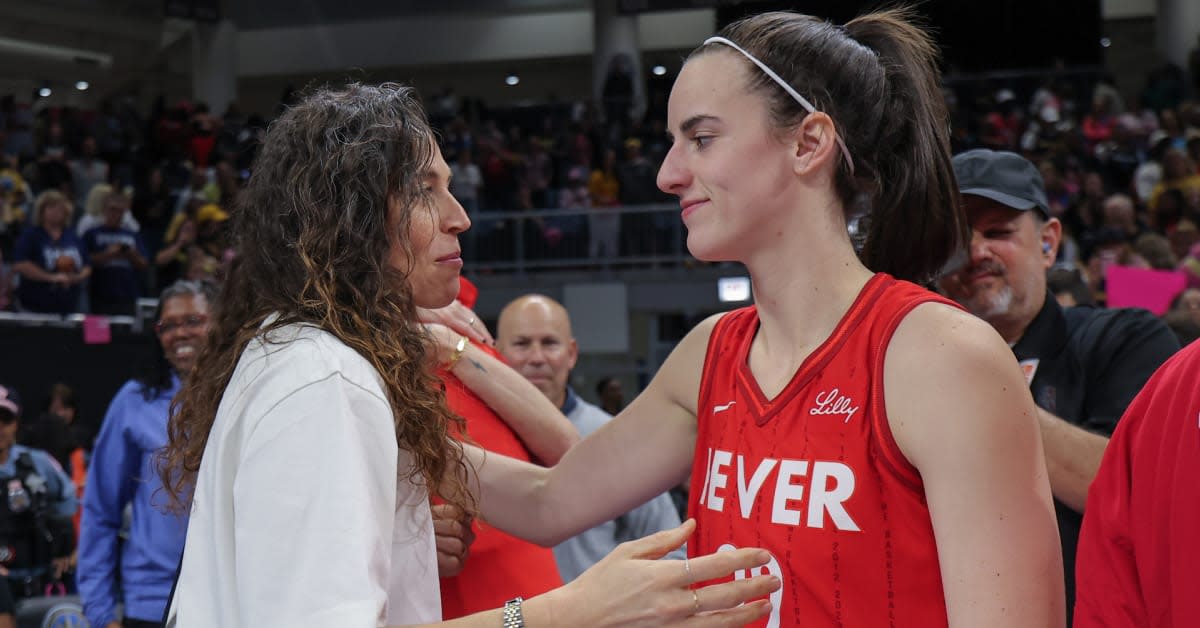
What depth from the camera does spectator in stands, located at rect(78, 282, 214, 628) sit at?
4.31 meters

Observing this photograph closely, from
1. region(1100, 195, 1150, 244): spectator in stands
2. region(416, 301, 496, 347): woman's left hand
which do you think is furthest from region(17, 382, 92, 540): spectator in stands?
region(1100, 195, 1150, 244): spectator in stands

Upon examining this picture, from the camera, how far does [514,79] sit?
2105 cm

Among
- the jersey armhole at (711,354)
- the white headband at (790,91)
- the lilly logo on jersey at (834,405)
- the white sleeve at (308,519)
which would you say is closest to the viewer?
the white sleeve at (308,519)

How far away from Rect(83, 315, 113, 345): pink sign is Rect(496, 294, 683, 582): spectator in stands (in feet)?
16.6

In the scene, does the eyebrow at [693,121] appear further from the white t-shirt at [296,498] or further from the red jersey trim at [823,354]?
the white t-shirt at [296,498]

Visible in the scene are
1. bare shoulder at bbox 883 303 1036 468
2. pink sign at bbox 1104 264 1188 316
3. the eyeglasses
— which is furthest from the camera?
pink sign at bbox 1104 264 1188 316

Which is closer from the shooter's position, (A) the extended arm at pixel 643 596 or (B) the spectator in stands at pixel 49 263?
(A) the extended arm at pixel 643 596

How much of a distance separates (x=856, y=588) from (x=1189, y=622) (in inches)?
15.8

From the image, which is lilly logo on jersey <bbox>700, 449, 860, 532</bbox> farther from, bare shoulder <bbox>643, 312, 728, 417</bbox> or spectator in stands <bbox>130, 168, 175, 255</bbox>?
spectator in stands <bbox>130, 168, 175, 255</bbox>

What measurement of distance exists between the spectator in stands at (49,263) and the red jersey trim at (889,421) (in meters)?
9.65

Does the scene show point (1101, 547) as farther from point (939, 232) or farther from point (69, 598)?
point (69, 598)

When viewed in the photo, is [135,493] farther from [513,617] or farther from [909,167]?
[909,167]

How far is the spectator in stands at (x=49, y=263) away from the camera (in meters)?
10.0

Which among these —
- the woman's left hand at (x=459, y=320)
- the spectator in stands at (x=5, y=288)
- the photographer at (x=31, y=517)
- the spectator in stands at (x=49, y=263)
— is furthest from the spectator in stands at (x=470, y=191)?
the woman's left hand at (x=459, y=320)
